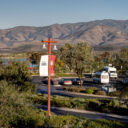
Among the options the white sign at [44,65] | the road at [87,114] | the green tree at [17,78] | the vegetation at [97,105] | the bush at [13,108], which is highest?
the white sign at [44,65]

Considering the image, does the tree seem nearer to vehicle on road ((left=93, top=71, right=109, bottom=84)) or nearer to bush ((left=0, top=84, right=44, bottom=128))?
vehicle on road ((left=93, top=71, right=109, bottom=84))

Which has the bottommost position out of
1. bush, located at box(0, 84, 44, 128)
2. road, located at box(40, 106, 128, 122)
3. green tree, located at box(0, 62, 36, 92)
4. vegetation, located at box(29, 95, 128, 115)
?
road, located at box(40, 106, 128, 122)

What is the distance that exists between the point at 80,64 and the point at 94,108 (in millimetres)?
12975

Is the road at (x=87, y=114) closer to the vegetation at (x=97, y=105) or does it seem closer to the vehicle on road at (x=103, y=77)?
the vegetation at (x=97, y=105)

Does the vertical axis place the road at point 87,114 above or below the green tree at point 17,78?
below

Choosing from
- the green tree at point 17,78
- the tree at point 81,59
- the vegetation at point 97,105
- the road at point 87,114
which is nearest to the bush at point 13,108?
the road at point 87,114

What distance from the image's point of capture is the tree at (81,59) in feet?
116

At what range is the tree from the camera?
35.4m

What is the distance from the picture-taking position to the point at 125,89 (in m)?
18.3

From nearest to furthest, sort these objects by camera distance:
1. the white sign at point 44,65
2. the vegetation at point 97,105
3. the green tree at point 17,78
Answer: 1. the white sign at point 44,65
2. the vegetation at point 97,105
3. the green tree at point 17,78

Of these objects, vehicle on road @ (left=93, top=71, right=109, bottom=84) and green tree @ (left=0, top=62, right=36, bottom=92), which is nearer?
green tree @ (left=0, top=62, right=36, bottom=92)

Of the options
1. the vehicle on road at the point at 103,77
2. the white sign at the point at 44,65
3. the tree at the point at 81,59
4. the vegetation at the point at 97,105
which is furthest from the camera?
the vehicle on road at the point at 103,77

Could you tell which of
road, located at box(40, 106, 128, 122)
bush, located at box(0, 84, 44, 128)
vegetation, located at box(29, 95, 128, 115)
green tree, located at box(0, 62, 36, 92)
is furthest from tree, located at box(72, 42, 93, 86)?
bush, located at box(0, 84, 44, 128)

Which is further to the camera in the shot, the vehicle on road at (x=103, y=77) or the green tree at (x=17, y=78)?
the vehicle on road at (x=103, y=77)
